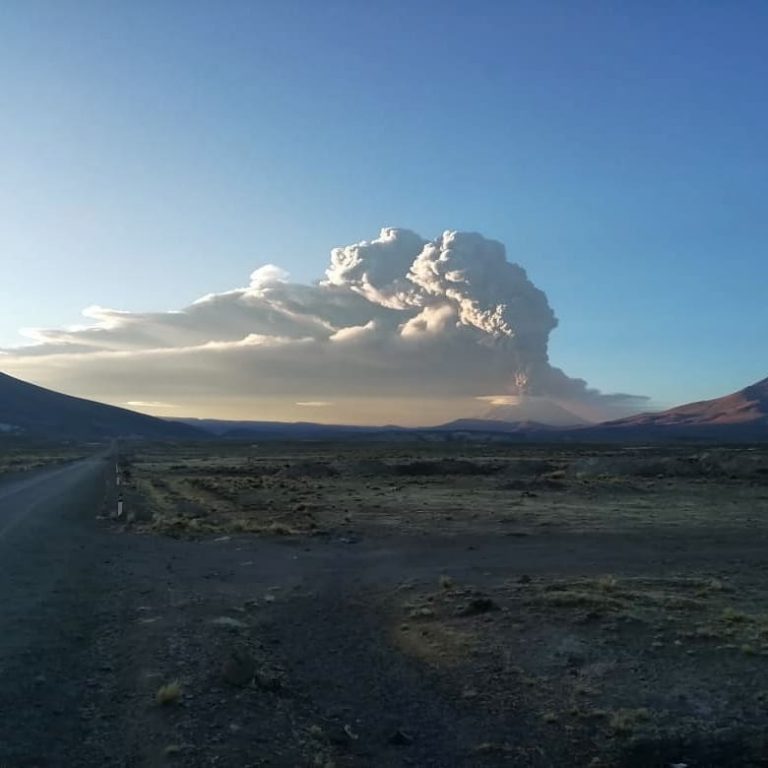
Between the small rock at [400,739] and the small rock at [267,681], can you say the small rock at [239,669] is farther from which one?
the small rock at [400,739]

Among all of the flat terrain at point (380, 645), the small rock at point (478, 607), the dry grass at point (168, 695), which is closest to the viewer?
the flat terrain at point (380, 645)

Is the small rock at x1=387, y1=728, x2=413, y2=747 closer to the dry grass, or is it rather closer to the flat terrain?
the flat terrain

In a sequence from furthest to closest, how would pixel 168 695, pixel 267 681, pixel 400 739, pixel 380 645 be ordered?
1. pixel 380 645
2. pixel 267 681
3. pixel 168 695
4. pixel 400 739

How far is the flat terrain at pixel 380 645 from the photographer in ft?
28.6

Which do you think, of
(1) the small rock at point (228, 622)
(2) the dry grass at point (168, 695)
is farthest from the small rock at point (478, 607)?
(2) the dry grass at point (168, 695)

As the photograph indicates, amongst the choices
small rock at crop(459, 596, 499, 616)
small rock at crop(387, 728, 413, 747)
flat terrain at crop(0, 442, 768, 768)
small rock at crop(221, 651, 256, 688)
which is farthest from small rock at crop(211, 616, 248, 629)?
small rock at crop(387, 728, 413, 747)

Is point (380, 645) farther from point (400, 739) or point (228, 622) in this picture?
point (400, 739)

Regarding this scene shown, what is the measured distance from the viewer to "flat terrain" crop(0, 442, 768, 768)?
28.6 feet

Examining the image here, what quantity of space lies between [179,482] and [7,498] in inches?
747

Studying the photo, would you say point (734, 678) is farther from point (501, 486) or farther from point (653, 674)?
point (501, 486)

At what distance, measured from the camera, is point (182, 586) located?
699 inches

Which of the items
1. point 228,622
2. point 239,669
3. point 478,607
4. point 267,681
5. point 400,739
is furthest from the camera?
point 478,607

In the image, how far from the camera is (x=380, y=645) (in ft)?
43.1

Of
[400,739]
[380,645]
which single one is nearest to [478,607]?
[380,645]
